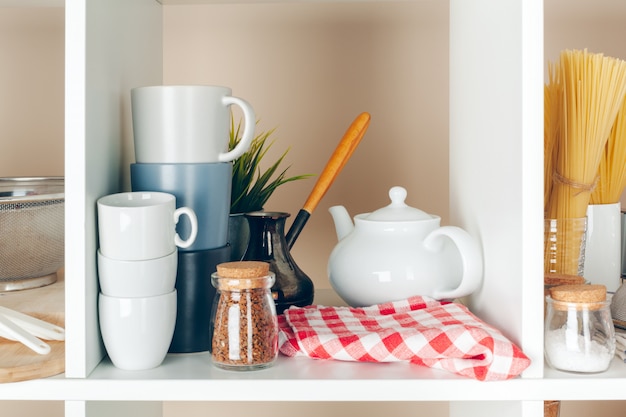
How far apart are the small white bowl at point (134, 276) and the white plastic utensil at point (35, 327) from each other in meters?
0.11

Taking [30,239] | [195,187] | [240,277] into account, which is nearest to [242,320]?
[240,277]

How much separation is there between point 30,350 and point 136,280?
160 millimetres

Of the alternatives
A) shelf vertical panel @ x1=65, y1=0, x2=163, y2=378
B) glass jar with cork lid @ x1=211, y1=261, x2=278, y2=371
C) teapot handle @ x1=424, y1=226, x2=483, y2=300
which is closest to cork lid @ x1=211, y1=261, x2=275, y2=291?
glass jar with cork lid @ x1=211, y1=261, x2=278, y2=371

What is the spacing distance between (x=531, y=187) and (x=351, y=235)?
285 millimetres

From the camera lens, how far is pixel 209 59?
1222 millimetres

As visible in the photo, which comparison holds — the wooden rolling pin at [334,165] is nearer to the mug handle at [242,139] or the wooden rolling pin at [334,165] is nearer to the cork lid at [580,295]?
the mug handle at [242,139]

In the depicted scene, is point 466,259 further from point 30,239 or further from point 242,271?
point 30,239

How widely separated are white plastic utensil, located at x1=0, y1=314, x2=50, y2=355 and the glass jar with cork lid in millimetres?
173

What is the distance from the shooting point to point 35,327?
2.51 ft

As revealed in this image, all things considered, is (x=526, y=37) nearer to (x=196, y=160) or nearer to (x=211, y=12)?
(x=196, y=160)

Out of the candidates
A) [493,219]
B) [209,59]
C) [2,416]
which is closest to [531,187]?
[493,219]

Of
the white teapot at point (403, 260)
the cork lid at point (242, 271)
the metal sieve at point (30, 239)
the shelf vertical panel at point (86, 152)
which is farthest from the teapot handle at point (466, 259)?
the metal sieve at point (30, 239)

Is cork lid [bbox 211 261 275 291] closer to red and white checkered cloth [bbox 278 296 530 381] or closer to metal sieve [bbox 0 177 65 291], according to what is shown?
red and white checkered cloth [bbox 278 296 530 381]

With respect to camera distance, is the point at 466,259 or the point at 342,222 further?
the point at 342,222
